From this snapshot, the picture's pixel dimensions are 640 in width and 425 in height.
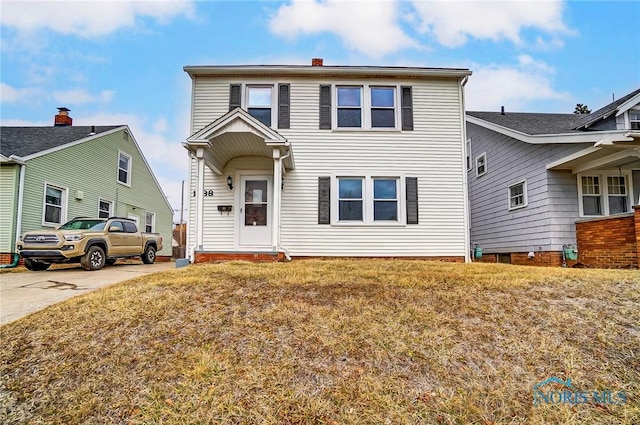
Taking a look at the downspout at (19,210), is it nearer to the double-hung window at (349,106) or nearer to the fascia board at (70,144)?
the fascia board at (70,144)

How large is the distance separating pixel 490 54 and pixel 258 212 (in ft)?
34.9

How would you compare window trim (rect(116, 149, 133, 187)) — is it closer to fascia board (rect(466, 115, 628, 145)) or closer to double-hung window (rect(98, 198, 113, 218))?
double-hung window (rect(98, 198, 113, 218))

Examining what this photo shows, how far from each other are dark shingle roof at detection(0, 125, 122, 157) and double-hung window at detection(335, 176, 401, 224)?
36.3 ft

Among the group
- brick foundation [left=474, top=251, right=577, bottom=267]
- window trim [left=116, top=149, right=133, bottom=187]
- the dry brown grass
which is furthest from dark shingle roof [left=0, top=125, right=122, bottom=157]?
brick foundation [left=474, top=251, right=577, bottom=267]

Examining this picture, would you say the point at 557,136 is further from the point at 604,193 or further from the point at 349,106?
the point at 349,106

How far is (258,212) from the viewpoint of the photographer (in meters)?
9.85

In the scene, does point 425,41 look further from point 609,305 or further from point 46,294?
point 46,294

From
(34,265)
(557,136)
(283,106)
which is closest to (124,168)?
(34,265)

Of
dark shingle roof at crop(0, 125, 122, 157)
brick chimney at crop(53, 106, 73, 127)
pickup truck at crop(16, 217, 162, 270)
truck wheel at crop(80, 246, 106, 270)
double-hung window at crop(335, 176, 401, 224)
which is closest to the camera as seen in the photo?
pickup truck at crop(16, 217, 162, 270)

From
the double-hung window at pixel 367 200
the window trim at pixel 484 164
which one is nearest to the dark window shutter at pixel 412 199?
the double-hung window at pixel 367 200

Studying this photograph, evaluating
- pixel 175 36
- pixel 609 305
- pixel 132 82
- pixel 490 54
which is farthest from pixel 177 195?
pixel 609 305

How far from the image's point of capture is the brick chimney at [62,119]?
16.7m

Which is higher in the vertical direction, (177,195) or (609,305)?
(177,195)

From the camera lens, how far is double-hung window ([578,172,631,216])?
32.0 ft
